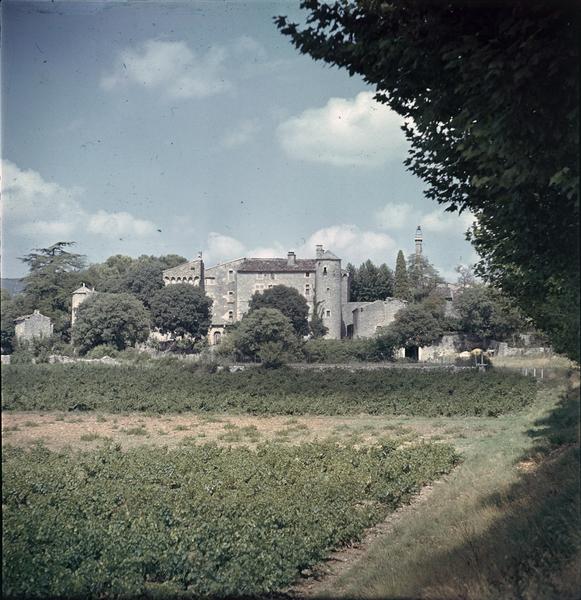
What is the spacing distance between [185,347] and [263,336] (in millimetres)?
4585

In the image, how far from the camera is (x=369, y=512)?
1081 cm

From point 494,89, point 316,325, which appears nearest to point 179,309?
point 316,325

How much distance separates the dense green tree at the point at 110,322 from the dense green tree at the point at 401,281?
33.3 metres

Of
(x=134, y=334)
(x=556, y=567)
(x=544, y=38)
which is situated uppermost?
(x=544, y=38)

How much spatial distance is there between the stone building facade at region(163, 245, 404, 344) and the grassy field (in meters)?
22.1

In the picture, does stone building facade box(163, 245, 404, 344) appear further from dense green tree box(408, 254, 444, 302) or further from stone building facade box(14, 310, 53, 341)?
stone building facade box(14, 310, 53, 341)

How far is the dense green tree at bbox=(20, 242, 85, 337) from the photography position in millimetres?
10492

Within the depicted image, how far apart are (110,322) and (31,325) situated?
1146cm

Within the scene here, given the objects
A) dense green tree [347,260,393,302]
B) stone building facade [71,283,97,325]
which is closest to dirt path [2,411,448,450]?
stone building facade [71,283,97,325]

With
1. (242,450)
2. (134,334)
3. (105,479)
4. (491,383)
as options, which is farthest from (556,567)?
(491,383)

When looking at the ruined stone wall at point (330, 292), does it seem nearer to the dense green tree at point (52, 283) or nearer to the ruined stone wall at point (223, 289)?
the ruined stone wall at point (223, 289)

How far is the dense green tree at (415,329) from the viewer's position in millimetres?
45500

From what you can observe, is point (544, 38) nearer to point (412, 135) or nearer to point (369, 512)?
point (412, 135)

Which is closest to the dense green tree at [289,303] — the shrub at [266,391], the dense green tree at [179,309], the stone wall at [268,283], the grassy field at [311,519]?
the stone wall at [268,283]
